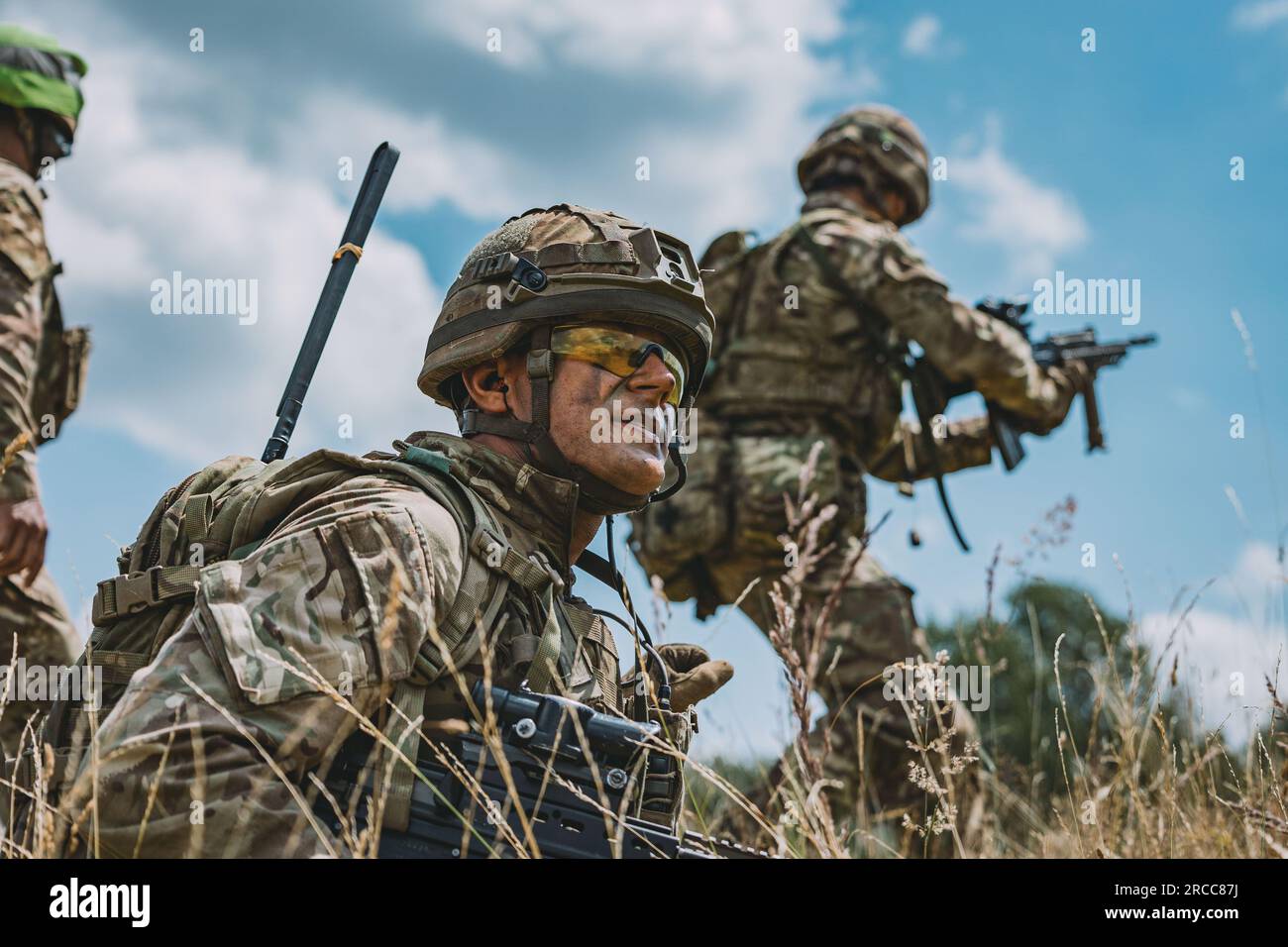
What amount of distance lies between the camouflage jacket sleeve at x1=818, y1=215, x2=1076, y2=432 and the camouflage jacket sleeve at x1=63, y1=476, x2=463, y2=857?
4772 mm

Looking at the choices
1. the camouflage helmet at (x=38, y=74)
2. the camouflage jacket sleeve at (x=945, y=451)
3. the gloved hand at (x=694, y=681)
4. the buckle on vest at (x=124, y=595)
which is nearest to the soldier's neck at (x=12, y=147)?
the camouflage helmet at (x=38, y=74)

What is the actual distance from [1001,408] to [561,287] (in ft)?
15.1

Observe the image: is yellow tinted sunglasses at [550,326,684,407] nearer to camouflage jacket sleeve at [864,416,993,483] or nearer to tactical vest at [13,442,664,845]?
tactical vest at [13,442,664,845]

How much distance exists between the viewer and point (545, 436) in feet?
10.6

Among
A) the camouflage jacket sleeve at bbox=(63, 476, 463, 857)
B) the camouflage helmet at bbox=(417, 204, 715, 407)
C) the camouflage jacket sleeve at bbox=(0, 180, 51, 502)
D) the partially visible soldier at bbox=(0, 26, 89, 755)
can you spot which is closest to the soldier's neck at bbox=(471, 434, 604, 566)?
the camouflage helmet at bbox=(417, 204, 715, 407)

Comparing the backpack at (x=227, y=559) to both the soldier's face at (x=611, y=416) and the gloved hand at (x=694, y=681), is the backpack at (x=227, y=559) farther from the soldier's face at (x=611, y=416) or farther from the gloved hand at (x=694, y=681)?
the gloved hand at (x=694, y=681)

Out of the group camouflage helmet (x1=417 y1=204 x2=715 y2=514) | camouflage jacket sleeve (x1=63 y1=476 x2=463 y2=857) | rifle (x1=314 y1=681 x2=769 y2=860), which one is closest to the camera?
camouflage jacket sleeve (x1=63 y1=476 x2=463 y2=857)

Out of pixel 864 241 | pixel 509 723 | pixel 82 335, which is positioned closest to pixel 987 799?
pixel 864 241

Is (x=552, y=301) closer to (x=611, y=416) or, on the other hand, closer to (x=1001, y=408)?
(x=611, y=416)

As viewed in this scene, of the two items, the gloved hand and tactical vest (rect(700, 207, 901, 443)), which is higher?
tactical vest (rect(700, 207, 901, 443))

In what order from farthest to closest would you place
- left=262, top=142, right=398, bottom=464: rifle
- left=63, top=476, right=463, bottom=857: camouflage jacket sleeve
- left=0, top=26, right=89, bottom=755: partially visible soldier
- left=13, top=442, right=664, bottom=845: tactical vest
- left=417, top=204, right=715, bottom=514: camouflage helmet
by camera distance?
left=0, top=26, right=89, bottom=755: partially visible soldier, left=262, top=142, right=398, bottom=464: rifle, left=417, top=204, right=715, bottom=514: camouflage helmet, left=13, top=442, right=664, bottom=845: tactical vest, left=63, top=476, right=463, bottom=857: camouflage jacket sleeve

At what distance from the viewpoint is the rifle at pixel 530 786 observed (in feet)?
7.91

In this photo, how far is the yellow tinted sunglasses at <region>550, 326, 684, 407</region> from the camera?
3322mm

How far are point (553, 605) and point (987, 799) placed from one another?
4.13 meters
